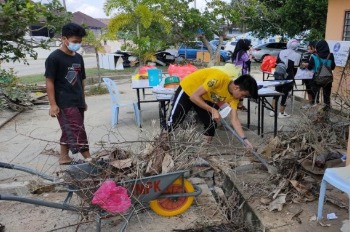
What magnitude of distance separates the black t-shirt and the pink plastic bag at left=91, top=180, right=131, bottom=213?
1.74 metres

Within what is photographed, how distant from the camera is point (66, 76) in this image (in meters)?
3.78

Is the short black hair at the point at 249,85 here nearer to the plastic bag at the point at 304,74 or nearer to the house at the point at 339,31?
the plastic bag at the point at 304,74

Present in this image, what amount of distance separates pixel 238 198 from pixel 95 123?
404cm

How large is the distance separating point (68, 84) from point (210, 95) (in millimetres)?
1689

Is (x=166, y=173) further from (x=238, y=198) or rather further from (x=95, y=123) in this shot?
(x=95, y=123)

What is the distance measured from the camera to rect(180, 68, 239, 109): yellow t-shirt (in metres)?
3.67

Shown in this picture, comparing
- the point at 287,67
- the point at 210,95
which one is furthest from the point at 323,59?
the point at 210,95

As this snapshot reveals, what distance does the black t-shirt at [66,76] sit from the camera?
143 inches

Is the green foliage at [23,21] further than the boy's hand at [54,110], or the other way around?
the boy's hand at [54,110]

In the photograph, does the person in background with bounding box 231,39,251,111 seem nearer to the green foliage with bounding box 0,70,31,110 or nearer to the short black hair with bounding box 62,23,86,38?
the short black hair with bounding box 62,23,86,38

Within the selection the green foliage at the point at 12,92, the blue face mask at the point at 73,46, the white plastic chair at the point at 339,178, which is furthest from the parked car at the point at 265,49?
the white plastic chair at the point at 339,178

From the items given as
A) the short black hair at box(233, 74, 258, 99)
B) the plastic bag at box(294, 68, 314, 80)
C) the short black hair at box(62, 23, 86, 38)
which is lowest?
the plastic bag at box(294, 68, 314, 80)

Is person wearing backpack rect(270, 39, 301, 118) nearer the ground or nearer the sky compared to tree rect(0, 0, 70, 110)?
nearer the ground

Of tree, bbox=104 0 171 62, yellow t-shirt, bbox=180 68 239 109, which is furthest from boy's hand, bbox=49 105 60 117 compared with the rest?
tree, bbox=104 0 171 62
